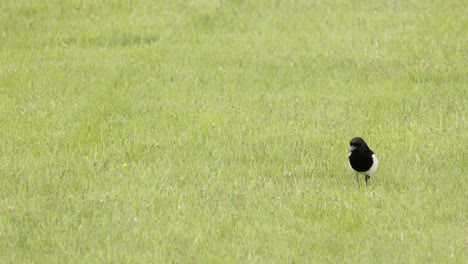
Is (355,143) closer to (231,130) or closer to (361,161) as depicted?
(361,161)

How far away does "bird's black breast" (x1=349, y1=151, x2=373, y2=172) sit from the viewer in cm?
785

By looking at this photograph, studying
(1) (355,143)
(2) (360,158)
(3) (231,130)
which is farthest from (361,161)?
(3) (231,130)

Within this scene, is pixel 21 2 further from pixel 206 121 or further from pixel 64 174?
pixel 64 174

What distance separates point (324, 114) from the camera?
10.5 m

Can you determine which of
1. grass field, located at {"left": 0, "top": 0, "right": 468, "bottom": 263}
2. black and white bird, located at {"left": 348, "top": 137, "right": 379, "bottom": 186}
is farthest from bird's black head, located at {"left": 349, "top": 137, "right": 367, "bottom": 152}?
grass field, located at {"left": 0, "top": 0, "right": 468, "bottom": 263}

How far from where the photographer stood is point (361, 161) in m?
7.84

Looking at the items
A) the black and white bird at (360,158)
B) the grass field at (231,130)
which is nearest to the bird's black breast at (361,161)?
the black and white bird at (360,158)

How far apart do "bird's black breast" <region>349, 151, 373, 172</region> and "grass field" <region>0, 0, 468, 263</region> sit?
268 mm

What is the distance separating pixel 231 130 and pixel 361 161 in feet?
7.90

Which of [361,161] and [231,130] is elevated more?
[361,161]

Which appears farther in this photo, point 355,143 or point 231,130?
point 231,130

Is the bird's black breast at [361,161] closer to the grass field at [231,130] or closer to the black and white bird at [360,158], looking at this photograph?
the black and white bird at [360,158]

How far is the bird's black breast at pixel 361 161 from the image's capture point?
785cm

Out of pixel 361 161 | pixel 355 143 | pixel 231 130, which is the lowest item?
pixel 231 130
